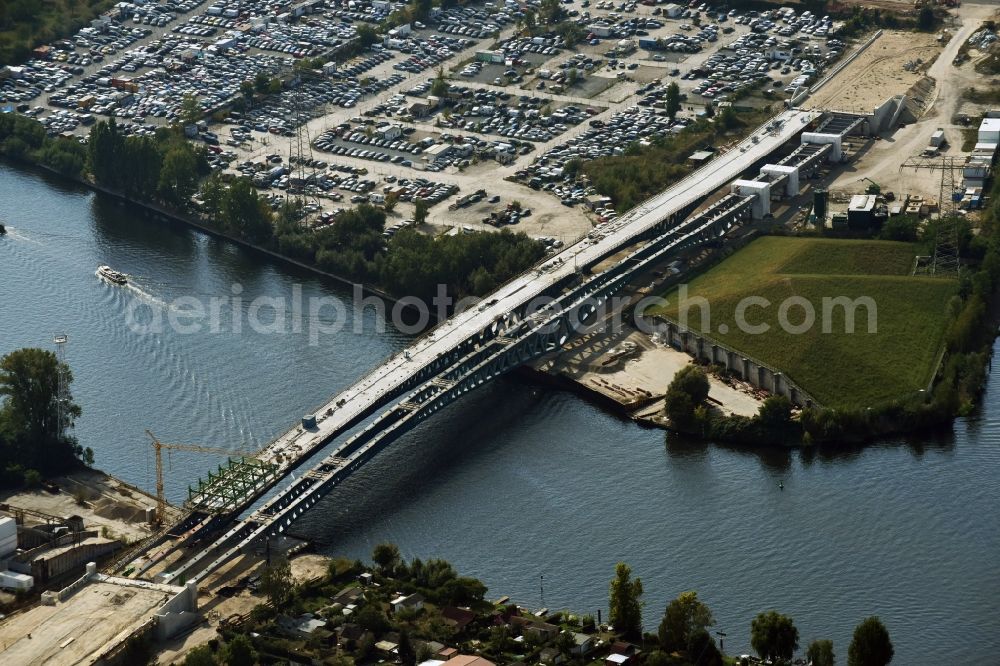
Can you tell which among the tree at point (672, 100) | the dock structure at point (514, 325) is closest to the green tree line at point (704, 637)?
the dock structure at point (514, 325)

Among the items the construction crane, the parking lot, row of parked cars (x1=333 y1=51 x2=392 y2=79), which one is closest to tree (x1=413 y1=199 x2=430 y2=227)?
the parking lot

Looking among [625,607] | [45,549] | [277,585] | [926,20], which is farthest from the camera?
[926,20]

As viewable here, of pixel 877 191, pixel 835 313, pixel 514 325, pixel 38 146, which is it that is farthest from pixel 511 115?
pixel 835 313

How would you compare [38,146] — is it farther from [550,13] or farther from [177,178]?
[550,13]

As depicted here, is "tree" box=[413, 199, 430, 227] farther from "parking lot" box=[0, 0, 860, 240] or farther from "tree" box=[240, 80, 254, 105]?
"tree" box=[240, 80, 254, 105]

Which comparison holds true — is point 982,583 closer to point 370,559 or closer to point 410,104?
point 370,559

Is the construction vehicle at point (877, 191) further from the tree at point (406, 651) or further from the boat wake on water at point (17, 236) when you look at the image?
the tree at point (406, 651)

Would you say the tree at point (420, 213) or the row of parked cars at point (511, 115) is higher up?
the row of parked cars at point (511, 115)
